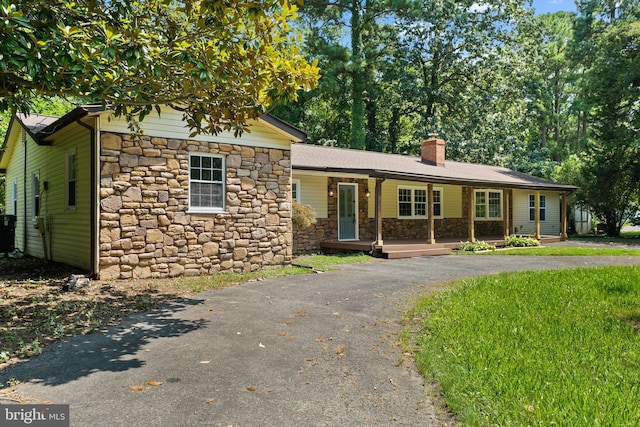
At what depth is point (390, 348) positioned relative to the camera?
4625 mm

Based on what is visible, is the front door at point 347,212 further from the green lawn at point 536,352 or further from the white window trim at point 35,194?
the white window trim at point 35,194

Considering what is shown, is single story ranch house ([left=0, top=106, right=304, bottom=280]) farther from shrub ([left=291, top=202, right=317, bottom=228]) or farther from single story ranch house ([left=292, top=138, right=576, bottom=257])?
single story ranch house ([left=292, top=138, right=576, bottom=257])

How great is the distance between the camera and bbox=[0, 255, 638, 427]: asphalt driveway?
314 centimetres

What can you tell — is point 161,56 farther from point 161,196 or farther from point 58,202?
point 58,202

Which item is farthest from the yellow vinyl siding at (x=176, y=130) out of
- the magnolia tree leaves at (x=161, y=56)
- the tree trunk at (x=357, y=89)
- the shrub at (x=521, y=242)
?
the tree trunk at (x=357, y=89)

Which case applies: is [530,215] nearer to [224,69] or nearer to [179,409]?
[224,69]

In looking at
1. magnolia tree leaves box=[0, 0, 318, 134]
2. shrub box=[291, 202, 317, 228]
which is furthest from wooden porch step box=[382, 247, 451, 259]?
magnolia tree leaves box=[0, 0, 318, 134]

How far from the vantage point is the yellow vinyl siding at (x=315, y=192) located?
1383 cm

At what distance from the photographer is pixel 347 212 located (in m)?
15.1

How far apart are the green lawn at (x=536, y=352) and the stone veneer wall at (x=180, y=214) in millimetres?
4745

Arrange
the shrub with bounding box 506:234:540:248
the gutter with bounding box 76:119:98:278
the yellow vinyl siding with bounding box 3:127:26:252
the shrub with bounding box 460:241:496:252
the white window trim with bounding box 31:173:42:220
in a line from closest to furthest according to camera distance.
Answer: the gutter with bounding box 76:119:98:278 < the white window trim with bounding box 31:173:42:220 < the yellow vinyl siding with bounding box 3:127:26:252 < the shrub with bounding box 460:241:496:252 < the shrub with bounding box 506:234:540:248

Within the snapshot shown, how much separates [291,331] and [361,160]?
1174 centimetres

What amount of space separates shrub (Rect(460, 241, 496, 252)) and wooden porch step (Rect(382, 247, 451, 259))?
934mm

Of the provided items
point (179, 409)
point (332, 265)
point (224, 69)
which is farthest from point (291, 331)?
point (332, 265)
